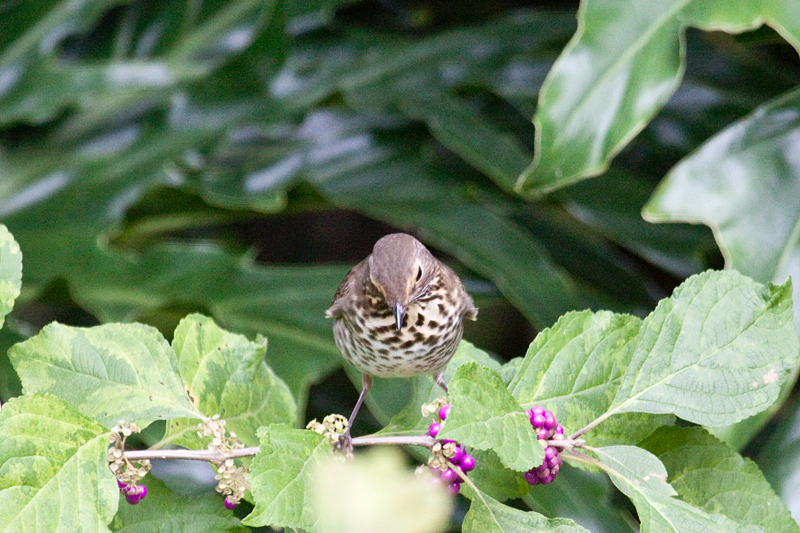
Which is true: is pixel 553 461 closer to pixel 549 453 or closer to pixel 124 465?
pixel 549 453

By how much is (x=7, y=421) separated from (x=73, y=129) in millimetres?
1529

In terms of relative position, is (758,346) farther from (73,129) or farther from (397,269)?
(73,129)

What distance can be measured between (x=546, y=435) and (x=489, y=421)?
8 cm

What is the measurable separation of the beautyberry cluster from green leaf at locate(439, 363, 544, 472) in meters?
0.03

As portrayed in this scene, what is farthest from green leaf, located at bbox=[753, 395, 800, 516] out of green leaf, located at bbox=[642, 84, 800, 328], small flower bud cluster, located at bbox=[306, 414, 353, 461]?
small flower bud cluster, located at bbox=[306, 414, 353, 461]

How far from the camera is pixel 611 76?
1126 millimetres

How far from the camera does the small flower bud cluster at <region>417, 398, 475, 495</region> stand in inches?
23.1

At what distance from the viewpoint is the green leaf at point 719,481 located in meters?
0.66

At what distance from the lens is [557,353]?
26.1 inches

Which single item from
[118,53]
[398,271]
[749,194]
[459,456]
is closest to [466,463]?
[459,456]

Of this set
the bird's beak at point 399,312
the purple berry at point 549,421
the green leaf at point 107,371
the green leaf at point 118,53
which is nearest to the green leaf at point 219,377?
the green leaf at point 107,371

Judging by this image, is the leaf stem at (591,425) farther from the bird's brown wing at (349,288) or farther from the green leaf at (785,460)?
the green leaf at (785,460)

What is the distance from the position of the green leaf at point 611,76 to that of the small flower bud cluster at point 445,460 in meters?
0.55

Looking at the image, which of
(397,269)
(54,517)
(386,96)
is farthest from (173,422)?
(386,96)
